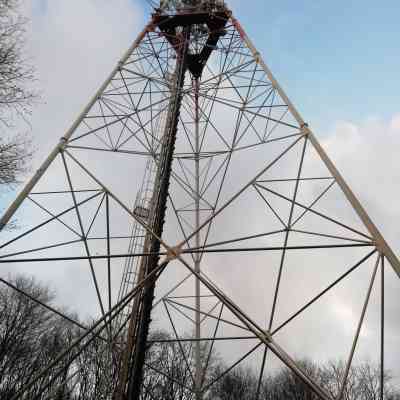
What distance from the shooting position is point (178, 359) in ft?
86.4

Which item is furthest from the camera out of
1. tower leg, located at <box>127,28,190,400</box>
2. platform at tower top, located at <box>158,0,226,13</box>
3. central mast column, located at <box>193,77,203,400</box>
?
platform at tower top, located at <box>158,0,226,13</box>

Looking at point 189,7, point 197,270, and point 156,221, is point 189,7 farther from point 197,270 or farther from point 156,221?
point 197,270

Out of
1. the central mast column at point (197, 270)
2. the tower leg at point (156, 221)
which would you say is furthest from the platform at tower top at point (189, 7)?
the central mast column at point (197, 270)

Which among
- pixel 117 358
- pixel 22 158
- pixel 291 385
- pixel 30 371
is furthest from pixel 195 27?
pixel 291 385

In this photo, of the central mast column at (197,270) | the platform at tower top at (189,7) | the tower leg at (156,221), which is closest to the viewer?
the tower leg at (156,221)

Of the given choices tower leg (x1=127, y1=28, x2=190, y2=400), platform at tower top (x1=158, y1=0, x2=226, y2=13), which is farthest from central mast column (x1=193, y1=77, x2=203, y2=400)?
platform at tower top (x1=158, y1=0, x2=226, y2=13)

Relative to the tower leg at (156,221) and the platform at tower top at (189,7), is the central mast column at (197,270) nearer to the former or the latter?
the tower leg at (156,221)

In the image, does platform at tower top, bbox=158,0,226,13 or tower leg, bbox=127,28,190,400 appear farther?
platform at tower top, bbox=158,0,226,13

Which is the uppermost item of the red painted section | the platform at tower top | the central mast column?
the platform at tower top

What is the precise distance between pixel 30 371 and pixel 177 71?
21760mm

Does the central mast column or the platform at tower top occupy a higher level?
the platform at tower top

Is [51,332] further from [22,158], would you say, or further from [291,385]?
[22,158]

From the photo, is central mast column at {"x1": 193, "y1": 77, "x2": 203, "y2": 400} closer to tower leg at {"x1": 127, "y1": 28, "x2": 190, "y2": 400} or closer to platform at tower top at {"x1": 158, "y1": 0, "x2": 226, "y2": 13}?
tower leg at {"x1": 127, "y1": 28, "x2": 190, "y2": 400}

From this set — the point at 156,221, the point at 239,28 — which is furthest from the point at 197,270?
the point at 239,28
